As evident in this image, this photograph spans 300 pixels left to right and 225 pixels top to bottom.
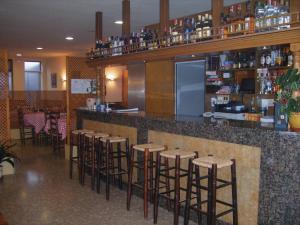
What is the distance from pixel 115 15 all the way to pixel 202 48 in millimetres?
2493

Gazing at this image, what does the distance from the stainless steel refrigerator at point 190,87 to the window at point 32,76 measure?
8.55 meters

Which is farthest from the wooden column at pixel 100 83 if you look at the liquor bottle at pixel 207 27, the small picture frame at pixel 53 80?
the small picture frame at pixel 53 80

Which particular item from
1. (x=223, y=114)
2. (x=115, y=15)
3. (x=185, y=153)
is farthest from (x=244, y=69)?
(x=185, y=153)

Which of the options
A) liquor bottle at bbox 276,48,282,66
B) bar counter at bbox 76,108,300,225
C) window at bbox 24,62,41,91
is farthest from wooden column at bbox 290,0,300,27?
window at bbox 24,62,41,91

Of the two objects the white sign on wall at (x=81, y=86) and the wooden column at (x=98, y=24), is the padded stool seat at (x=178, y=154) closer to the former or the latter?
the wooden column at (x=98, y=24)

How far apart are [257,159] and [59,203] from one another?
240 centimetres

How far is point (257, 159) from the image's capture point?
2.95 m

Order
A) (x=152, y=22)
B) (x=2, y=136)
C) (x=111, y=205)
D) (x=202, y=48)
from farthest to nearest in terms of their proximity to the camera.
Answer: (x=152, y=22)
(x=2, y=136)
(x=111, y=205)
(x=202, y=48)

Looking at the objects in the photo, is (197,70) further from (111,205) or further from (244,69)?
(111,205)

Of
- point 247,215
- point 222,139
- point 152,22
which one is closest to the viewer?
point 247,215

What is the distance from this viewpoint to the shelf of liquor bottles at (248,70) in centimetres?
517

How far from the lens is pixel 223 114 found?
220 inches

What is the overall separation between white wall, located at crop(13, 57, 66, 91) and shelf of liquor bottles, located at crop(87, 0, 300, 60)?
7733 millimetres

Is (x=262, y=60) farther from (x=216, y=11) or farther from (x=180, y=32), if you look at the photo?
(x=216, y=11)
